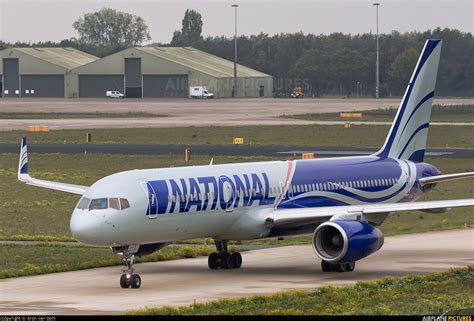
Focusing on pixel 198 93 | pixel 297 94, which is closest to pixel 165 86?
pixel 198 93

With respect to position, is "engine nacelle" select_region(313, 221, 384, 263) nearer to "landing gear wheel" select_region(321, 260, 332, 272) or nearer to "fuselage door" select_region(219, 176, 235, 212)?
"landing gear wheel" select_region(321, 260, 332, 272)

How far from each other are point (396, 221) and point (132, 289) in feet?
64.1

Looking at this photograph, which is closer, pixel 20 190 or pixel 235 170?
pixel 235 170

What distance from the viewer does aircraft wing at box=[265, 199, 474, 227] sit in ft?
124

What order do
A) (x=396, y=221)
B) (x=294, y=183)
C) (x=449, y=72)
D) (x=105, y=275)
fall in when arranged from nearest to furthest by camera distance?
(x=105, y=275) < (x=294, y=183) < (x=396, y=221) < (x=449, y=72)

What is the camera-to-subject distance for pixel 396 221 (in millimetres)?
50906

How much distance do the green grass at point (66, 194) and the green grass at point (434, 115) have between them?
143 feet

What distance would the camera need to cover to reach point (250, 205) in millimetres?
38656

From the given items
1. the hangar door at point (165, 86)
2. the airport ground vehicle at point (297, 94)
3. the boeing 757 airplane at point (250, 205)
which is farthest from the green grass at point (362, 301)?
the hangar door at point (165, 86)

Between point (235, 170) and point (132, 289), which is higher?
point (235, 170)

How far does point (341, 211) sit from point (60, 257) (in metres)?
10.1

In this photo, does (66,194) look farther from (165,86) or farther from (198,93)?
(165,86)

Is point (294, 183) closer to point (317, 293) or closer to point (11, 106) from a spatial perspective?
point (317, 293)

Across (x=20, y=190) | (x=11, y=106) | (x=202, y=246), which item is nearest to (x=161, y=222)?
(x=202, y=246)
